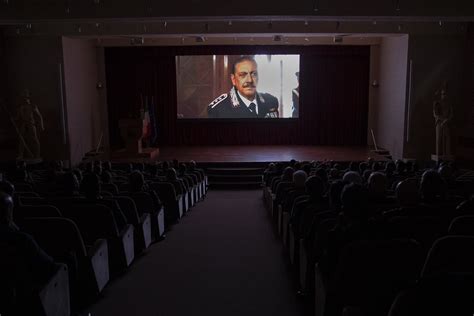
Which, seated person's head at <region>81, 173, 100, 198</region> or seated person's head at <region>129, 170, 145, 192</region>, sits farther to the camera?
seated person's head at <region>129, 170, 145, 192</region>

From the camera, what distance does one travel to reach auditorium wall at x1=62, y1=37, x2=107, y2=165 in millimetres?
12461

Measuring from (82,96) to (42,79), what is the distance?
5.26 ft

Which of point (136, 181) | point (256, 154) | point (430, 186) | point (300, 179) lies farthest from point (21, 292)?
point (256, 154)

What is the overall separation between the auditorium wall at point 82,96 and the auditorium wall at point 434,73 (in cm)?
920

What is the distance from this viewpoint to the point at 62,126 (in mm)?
12188

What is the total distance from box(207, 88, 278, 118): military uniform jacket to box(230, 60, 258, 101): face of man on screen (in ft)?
0.75

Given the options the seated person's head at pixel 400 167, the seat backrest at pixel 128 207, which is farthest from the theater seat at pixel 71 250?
the seated person's head at pixel 400 167

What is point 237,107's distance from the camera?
49.7ft

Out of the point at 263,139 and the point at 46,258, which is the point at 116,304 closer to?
the point at 46,258

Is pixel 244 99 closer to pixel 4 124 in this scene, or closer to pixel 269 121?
pixel 269 121

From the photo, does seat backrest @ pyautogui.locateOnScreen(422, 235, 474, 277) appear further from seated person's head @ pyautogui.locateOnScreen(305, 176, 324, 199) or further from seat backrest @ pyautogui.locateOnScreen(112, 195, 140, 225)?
seat backrest @ pyautogui.locateOnScreen(112, 195, 140, 225)

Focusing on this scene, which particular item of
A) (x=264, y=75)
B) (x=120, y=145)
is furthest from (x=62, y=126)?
(x=264, y=75)

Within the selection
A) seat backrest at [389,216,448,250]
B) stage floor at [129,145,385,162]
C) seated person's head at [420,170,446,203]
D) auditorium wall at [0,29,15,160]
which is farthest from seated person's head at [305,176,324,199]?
auditorium wall at [0,29,15,160]

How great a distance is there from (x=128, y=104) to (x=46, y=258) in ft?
43.4
